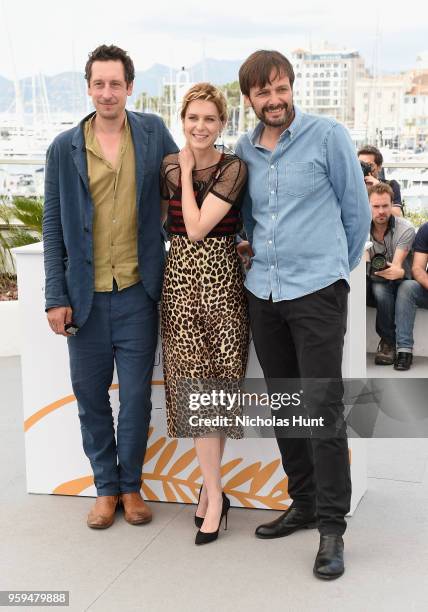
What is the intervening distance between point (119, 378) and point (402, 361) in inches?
116

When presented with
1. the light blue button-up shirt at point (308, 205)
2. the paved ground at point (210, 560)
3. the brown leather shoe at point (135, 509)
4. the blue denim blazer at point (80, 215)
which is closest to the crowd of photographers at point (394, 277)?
the paved ground at point (210, 560)

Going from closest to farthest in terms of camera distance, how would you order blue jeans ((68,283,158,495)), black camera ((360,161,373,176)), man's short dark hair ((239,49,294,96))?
man's short dark hair ((239,49,294,96)) < blue jeans ((68,283,158,495)) < black camera ((360,161,373,176))

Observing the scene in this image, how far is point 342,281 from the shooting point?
282 cm

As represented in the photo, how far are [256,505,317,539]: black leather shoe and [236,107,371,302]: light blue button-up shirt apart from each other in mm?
890

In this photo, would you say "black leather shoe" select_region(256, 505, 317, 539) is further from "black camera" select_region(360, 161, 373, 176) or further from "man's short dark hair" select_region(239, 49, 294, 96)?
"black camera" select_region(360, 161, 373, 176)

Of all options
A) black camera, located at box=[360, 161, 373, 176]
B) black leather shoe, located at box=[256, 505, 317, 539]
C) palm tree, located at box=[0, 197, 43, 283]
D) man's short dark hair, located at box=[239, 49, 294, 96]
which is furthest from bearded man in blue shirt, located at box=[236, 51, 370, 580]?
palm tree, located at box=[0, 197, 43, 283]

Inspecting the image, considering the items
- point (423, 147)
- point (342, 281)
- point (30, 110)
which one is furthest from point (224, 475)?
point (423, 147)

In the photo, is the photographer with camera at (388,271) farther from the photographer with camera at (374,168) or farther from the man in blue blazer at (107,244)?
the man in blue blazer at (107,244)

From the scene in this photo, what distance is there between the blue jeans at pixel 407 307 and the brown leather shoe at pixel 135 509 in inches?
115

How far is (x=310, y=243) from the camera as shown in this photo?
277cm

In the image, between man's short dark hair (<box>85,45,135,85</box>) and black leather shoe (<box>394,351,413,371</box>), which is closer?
man's short dark hair (<box>85,45,135,85</box>)

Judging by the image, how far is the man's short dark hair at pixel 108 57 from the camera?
119 inches

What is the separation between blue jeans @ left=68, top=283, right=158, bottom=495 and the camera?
3193mm

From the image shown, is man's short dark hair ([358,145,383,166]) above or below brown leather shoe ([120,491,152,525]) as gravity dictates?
above
